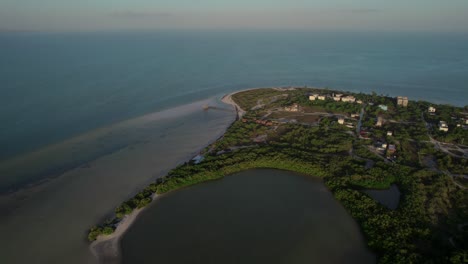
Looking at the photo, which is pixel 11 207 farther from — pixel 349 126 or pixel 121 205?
pixel 349 126

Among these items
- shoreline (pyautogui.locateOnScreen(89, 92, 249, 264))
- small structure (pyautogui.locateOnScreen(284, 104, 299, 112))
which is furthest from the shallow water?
small structure (pyautogui.locateOnScreen(284, 104, 299, 112))

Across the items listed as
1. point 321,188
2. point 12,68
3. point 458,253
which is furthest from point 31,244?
point 12,68

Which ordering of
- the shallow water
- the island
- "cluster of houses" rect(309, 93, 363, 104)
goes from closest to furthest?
1. the shallow water
2. the island
3. "cluster of houses" rect(309, 93, 363, 104)

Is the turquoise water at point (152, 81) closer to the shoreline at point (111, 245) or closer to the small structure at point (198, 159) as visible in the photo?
the small structure at point (198, 159)

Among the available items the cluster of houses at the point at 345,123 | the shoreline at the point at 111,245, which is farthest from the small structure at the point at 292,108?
the shoreline at the point at 111,245

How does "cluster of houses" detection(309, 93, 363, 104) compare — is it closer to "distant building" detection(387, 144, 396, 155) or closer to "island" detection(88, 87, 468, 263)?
"island" detection(88, 87, 468, 263)

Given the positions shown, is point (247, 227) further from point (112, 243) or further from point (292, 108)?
point (292, 108)
